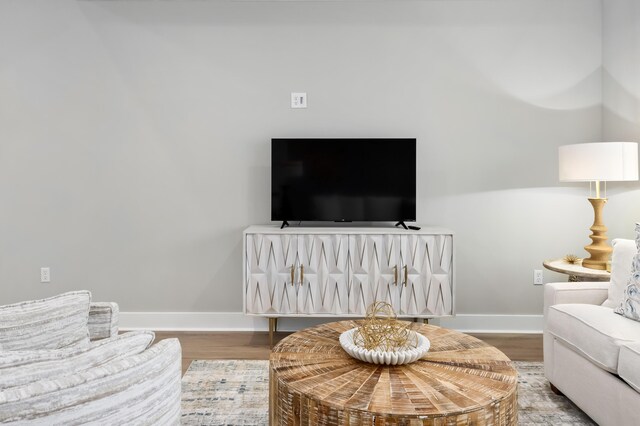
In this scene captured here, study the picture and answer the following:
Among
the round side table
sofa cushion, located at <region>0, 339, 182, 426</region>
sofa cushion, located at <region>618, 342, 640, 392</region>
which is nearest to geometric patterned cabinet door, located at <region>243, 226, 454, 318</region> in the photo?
the round side table

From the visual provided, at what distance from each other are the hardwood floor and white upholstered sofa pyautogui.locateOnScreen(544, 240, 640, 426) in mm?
689

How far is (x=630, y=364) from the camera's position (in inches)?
63.9

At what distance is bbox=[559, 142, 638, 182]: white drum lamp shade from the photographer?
2570 mm

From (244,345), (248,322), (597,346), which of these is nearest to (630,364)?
(597,346)

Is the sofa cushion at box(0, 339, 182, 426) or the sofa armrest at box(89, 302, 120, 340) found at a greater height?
the sofa cushion at box(0, 339, 182, 426)

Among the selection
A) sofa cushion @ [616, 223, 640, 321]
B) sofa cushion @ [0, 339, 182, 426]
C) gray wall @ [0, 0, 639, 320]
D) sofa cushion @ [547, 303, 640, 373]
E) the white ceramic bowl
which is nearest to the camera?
sofa cushion @ [0, 339, 182, 426]

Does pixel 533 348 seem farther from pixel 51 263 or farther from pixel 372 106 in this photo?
pixel 51 263

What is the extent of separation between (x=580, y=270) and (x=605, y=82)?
1.65 m

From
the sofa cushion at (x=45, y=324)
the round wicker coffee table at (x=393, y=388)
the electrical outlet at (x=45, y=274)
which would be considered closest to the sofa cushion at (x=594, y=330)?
the round wicker coffee table at (x=393, y=388)

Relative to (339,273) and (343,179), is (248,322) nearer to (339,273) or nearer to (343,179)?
(339,273)

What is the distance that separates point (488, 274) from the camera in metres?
3.34

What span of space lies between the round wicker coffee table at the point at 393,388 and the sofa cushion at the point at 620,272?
3.31 ft

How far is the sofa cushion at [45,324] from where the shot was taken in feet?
3.28

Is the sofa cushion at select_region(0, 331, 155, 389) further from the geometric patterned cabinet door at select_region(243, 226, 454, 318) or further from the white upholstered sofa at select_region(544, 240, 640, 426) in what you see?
the geometric patterned cabinet door at select_region(243, 226, 454, 318)
